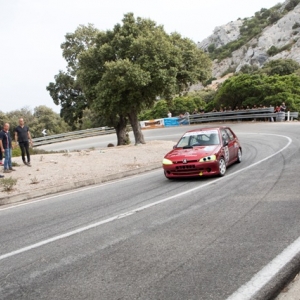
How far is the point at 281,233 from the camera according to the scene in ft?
16.1

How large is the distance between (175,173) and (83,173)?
4047 millimetres

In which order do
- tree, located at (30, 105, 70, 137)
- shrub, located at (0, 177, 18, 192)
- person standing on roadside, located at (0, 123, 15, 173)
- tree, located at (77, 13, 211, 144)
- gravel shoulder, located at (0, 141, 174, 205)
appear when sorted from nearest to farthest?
shrub, located at (0, 177, 18, 192)
gravel shoulder, located at (0, 141, 174, 205)
person standing on roadside, located at (0, 123, 15, 173)
tree, located at (77, 13, 211, 144)
tree, located at (30, 105, 70, 137)

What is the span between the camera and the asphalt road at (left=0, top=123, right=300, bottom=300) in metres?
3.67

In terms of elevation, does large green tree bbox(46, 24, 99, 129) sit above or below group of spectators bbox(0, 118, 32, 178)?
above

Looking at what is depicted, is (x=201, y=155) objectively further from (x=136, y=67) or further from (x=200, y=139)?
(x=136, y=67)

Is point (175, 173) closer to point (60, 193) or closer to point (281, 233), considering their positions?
point (60, 193)

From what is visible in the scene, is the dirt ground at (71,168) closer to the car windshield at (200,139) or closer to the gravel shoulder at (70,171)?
the gravel shoulder at (70,171)

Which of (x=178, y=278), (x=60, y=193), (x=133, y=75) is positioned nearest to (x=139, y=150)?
(x=133, y=75)

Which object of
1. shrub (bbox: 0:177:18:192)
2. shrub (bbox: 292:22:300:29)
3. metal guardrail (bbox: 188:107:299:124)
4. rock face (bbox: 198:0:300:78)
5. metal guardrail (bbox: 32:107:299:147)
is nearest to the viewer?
shrub (bbox: 0:177:18:192)

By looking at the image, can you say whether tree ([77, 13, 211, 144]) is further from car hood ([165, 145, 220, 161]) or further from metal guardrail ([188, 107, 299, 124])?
car hood ([165, 145, 220, 161])

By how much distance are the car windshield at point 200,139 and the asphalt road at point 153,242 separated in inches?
98.2

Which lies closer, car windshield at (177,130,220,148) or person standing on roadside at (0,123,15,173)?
car windshield at (177,130,220,148)

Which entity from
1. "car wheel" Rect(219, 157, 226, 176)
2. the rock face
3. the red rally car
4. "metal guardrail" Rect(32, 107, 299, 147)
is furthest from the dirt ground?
the rock face

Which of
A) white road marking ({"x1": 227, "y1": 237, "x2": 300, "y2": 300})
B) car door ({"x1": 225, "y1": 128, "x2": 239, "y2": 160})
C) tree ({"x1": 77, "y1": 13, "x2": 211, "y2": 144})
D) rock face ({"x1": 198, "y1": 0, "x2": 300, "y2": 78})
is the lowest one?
white road marking ({"x1": 227, "y1": 237, "x2": 300, "y2": 300})
